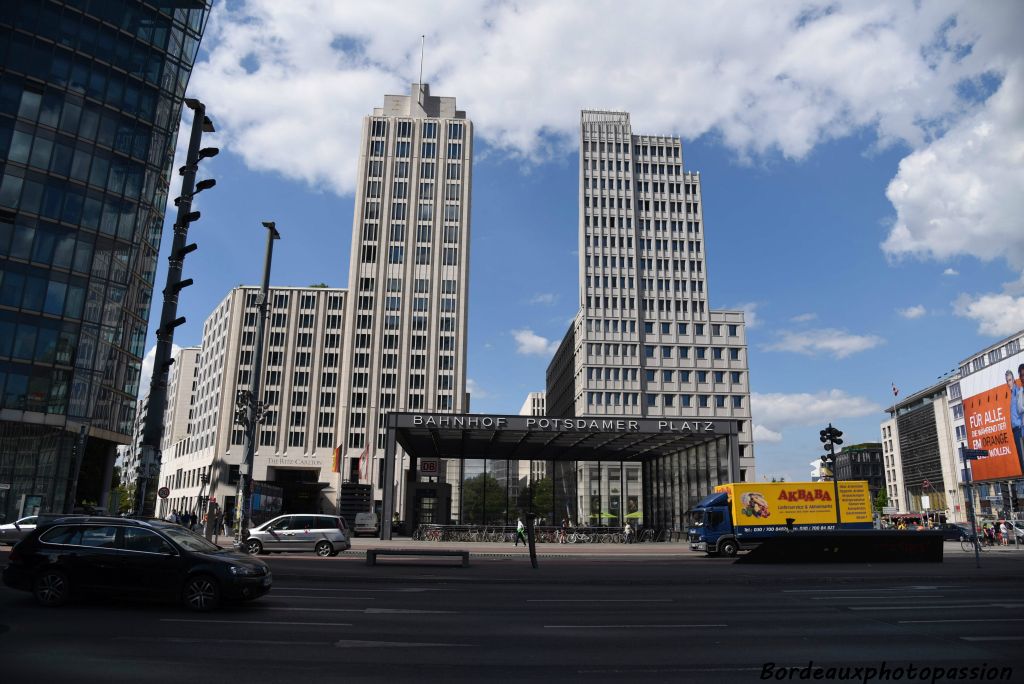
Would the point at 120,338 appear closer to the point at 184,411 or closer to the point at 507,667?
the point at 507,667

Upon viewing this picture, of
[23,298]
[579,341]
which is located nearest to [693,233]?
[579,341]

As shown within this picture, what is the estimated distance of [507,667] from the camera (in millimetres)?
7969

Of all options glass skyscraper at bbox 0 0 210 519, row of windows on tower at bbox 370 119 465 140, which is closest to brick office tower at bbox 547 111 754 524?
row of windows on tower at bbox 370 119 465 140

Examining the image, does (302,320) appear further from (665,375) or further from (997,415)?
(997,415)

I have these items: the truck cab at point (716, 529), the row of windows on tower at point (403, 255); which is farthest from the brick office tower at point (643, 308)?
the truck cab at point (716, 529)

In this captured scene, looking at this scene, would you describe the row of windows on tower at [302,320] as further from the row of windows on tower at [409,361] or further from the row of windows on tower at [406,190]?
the row of windows on tower at [406,190]

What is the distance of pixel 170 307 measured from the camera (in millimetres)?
16344

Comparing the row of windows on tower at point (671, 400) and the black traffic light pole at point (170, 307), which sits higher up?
the row of windows on tower at point (671, 400)

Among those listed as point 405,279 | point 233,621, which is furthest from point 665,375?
point 233,621

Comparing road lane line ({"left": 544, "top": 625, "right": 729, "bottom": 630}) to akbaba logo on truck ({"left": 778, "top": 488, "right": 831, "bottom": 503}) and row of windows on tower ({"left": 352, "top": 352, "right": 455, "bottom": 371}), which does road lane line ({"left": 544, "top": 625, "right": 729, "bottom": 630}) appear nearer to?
akbaba logo on truck ({"left": 778, "top": 488, "right": 831, "bottom": 503})

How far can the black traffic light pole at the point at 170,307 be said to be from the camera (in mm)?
15758

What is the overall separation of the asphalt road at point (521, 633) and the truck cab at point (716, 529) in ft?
43.7

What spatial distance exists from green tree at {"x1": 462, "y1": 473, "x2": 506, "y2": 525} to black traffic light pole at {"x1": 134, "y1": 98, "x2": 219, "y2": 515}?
3720cm

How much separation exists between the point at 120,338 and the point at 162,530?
5160cm
